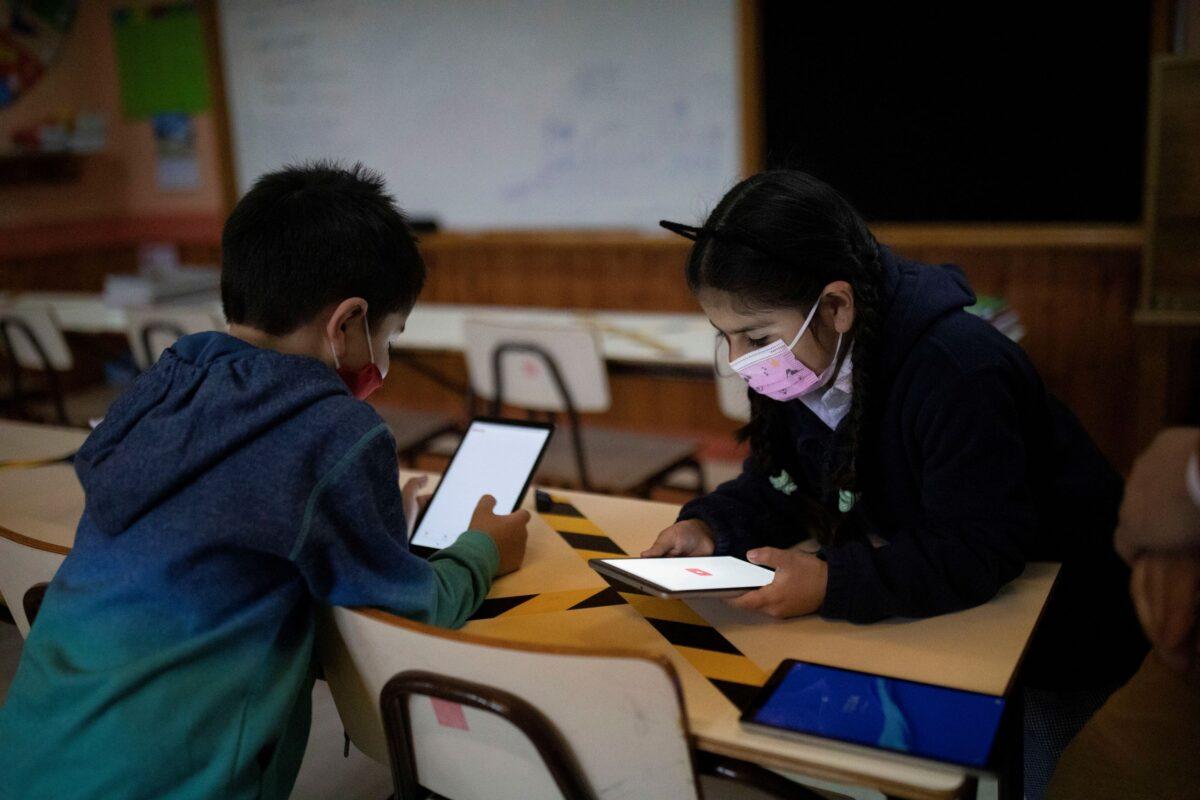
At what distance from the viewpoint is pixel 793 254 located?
128 cm

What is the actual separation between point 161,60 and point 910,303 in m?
4.87

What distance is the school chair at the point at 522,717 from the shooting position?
963 millimetres

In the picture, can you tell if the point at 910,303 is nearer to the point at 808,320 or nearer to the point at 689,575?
Answer: the point at 808,320

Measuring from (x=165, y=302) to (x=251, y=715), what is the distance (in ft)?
10.0

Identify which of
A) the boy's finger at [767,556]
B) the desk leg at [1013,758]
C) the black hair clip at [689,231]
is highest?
the black hair clip at [689,231]

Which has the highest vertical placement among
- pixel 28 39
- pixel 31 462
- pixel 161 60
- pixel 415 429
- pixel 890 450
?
pixel 28 39

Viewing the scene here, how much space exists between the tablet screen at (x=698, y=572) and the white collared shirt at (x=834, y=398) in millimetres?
242

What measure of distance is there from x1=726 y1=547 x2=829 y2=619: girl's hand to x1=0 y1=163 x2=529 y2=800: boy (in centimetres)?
37

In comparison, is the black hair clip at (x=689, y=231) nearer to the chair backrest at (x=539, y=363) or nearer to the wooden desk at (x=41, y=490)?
the wooden desk at (x=41, y=490)

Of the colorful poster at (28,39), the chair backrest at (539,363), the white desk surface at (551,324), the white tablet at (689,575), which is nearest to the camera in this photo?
the white tablet at (689,575)

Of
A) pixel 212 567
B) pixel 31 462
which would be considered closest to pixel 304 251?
pixel 212 567

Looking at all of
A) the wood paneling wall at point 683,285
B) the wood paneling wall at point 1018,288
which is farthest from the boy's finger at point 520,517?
the wood paneling wall at point 1018,288

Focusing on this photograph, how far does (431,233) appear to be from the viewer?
456 centimetres

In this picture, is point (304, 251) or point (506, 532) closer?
point (304, 251)
